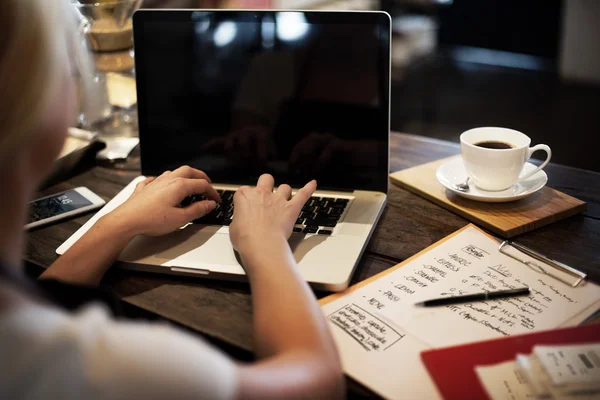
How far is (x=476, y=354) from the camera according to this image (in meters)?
0.67

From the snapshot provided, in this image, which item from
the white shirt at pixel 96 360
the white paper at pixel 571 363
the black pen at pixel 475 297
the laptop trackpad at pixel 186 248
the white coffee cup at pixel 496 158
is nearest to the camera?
the white shirt at pixel 96 360

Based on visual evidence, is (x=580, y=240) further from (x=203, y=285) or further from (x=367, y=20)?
(x=203, y=285)

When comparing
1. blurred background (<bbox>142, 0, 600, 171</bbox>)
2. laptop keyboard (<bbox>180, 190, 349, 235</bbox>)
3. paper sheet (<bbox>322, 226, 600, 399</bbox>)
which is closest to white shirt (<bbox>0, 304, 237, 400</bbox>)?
paper sheet (<bbox>322, 226, 600, 399</bbox>)

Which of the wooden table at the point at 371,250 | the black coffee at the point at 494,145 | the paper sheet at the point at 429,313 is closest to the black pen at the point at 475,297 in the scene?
the paper sheet at the point at 429,313

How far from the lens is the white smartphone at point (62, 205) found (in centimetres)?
106

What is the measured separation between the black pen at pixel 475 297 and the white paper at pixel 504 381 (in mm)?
128

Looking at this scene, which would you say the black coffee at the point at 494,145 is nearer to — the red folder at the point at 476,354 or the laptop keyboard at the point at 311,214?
the laptop keyboard at the point at 311,214

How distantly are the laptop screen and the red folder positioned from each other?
0.41m

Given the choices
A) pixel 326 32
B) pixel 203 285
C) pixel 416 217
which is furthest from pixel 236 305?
pixel 326 32

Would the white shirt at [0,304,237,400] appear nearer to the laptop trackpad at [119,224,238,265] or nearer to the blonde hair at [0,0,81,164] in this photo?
the blonde hair at [0,0,81,164]

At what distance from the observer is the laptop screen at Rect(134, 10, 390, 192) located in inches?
38.8

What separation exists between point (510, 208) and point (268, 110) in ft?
1.52

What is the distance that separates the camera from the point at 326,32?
0.99 meters

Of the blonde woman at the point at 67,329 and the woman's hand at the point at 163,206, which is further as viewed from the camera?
the woman's hand at the point at 163,206
